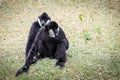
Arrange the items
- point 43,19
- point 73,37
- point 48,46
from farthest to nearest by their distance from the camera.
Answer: point 73,37 → point 43,19 → point 48,46

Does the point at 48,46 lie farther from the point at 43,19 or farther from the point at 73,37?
the point at 73,37

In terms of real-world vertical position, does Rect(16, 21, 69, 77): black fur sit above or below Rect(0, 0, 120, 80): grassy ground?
above

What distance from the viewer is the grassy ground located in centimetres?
862

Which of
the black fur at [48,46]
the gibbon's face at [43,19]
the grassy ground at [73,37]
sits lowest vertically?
the grassy ground at [73,37]

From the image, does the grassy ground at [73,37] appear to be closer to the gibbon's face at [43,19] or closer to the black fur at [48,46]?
the black fur at [48,46]

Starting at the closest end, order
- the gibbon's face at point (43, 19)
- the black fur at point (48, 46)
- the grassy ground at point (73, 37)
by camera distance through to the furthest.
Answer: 1. the grassy ground at point (73, 37)
2. the black fur at point (48, 46)
3. the gibbon's face at point (43, 19)

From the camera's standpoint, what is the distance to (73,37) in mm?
12141

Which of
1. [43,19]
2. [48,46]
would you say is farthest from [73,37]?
[48,46]

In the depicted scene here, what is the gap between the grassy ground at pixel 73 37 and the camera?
28.3 feet

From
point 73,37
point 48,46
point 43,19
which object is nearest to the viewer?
point 48,46

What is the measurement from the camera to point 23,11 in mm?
16250

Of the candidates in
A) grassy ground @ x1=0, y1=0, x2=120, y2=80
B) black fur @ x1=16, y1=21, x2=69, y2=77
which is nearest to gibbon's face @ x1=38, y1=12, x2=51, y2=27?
black fur @ x1=16, y1=21, x2=69, y2=77

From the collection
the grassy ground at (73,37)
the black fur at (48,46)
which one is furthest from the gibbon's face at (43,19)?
the grassy ground at (73,37)

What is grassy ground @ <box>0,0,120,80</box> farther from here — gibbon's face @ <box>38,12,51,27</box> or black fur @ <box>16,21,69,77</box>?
gibbon's face @ <box>38,12,51,27</box>
